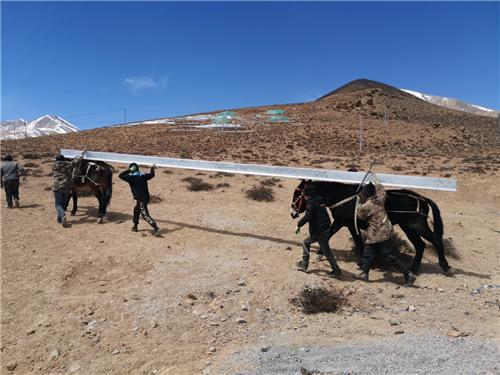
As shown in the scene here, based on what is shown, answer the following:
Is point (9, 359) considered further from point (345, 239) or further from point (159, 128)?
point (159, 128)

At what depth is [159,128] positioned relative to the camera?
52000 millimetres

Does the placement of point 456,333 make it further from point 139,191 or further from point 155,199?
point 155,199

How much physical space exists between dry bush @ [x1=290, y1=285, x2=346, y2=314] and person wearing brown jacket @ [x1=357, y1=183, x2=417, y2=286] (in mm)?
1232

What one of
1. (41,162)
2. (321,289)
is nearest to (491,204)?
(321,289)

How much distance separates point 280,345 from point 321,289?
154 centimetres

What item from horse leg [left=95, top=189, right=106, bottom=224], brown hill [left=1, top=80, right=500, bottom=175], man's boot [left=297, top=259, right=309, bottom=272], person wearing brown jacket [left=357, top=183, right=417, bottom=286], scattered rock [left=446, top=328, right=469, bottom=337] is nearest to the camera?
scattered rock [left=446, top=328, right=469, bottom=337]

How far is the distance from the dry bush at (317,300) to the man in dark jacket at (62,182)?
22.1ft

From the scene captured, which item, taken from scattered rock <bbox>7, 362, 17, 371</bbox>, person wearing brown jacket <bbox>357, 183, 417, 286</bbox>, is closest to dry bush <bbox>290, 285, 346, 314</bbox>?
person wearing brown jacket <bbox>357, 183, 417, 286</bbox>

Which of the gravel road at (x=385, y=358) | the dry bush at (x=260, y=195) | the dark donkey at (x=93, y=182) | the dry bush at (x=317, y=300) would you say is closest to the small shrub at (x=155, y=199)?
the dark donkey at (x=93, y=182)

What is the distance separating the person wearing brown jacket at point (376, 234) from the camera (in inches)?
279

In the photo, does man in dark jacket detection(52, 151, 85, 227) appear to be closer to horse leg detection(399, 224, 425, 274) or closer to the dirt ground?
the dirt ground

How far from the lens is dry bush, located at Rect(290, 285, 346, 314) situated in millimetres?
5906

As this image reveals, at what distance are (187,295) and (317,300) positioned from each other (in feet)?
6.79

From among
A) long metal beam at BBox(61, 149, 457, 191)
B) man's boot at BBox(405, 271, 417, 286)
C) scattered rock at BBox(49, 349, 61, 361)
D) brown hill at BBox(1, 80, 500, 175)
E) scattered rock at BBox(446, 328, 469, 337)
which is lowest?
scattered rock at BBox(49, 349, 61, 361)
